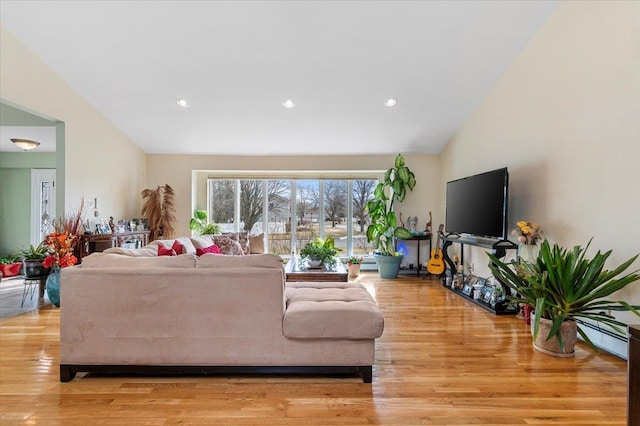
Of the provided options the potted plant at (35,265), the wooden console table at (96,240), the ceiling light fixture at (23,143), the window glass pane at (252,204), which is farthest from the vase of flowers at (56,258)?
the window glass pane at (252,204)

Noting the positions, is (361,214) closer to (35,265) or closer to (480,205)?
(480,205)

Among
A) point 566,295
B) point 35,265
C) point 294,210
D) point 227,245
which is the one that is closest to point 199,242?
point 227,245

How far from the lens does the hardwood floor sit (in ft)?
6.38

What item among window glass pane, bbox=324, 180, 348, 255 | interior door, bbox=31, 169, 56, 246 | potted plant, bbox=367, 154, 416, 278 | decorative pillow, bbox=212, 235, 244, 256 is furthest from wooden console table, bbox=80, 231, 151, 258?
potted plant, bbox=367, 154, 416, 278

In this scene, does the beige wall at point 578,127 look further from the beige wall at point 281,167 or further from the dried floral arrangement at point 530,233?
the beige wall at point 281,167

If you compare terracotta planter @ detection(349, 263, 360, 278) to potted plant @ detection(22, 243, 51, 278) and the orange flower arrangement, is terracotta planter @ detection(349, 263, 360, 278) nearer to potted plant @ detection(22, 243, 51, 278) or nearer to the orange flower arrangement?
the orange flower arrangement

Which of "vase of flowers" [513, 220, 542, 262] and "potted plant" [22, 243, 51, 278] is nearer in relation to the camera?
"vase of flowers" [513, 220, 542, 262]

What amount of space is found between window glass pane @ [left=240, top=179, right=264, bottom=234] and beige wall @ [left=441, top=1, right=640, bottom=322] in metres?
4.52

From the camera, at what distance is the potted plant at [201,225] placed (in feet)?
21.5

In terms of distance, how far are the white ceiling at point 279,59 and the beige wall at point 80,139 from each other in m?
0.17

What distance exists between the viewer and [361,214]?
23.6 feet

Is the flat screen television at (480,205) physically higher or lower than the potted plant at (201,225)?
higher

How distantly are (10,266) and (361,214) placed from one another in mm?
6414

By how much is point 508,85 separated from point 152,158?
614 centimetres
